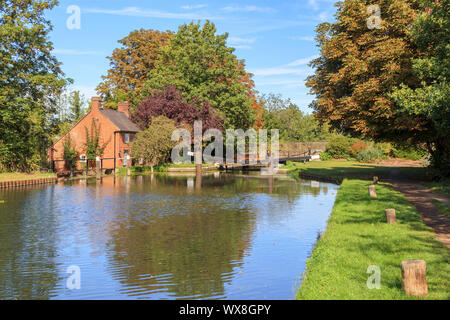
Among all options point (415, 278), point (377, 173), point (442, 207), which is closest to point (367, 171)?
point (377, 173)

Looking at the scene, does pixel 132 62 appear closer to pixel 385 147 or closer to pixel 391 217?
pixel 385 147

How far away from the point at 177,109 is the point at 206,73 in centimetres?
802

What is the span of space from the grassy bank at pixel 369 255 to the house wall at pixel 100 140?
1709 inches

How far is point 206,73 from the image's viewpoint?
59.2 m

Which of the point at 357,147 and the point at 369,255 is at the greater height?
the point at 357,147

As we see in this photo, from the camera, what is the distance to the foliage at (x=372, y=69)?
26688 millimetres

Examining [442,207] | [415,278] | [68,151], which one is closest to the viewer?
[415,278]

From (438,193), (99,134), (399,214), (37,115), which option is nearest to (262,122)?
(99,134)

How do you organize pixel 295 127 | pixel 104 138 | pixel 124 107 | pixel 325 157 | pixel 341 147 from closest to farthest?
pixel 104 138 < pixel 124 107 < pixel 341 147 < pixel 325 157 < pixel 295 127

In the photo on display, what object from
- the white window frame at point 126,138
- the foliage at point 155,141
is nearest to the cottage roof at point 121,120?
the white window frame at point 126,138

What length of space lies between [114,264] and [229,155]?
185 ft

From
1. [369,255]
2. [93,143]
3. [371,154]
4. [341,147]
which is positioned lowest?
[369,255]

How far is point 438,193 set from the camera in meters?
23.1
